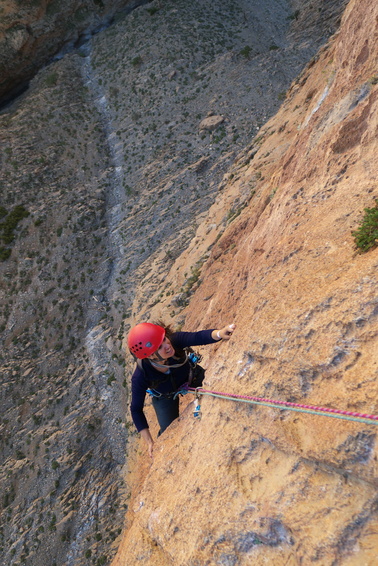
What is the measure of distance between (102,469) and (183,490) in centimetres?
1386

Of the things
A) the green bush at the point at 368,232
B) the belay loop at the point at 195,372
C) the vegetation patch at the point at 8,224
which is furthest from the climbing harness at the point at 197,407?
the vegetation patch at the point at 8,224

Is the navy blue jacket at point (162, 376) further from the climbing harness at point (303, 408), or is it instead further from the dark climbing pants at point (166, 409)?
the climbing harness at point (303, 408)

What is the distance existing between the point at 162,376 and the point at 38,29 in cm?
4370

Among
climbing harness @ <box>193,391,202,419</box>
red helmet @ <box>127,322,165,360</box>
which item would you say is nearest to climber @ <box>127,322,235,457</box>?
red helmet @ <box>127,322,165,360</box>

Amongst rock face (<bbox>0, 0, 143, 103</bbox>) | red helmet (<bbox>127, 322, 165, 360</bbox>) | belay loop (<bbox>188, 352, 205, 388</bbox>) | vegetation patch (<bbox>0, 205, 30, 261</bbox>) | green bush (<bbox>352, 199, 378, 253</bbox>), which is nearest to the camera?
green bush (<bbox>352, 199, 378, 253</bbox>)

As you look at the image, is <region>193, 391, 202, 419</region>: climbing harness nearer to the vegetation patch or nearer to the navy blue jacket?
the navy blue jacket

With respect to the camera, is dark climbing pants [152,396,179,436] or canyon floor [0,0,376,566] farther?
dark climbing pants [152,396,179,436]

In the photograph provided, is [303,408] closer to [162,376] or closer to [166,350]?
[166,350]

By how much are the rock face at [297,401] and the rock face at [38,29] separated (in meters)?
39.2

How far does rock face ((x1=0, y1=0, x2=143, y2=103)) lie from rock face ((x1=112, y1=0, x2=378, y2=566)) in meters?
39.2

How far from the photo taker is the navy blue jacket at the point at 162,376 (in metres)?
6.59

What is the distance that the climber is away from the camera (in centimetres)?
613

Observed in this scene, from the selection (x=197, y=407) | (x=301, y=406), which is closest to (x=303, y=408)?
(x=301, y=406)

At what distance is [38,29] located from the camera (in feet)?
120
